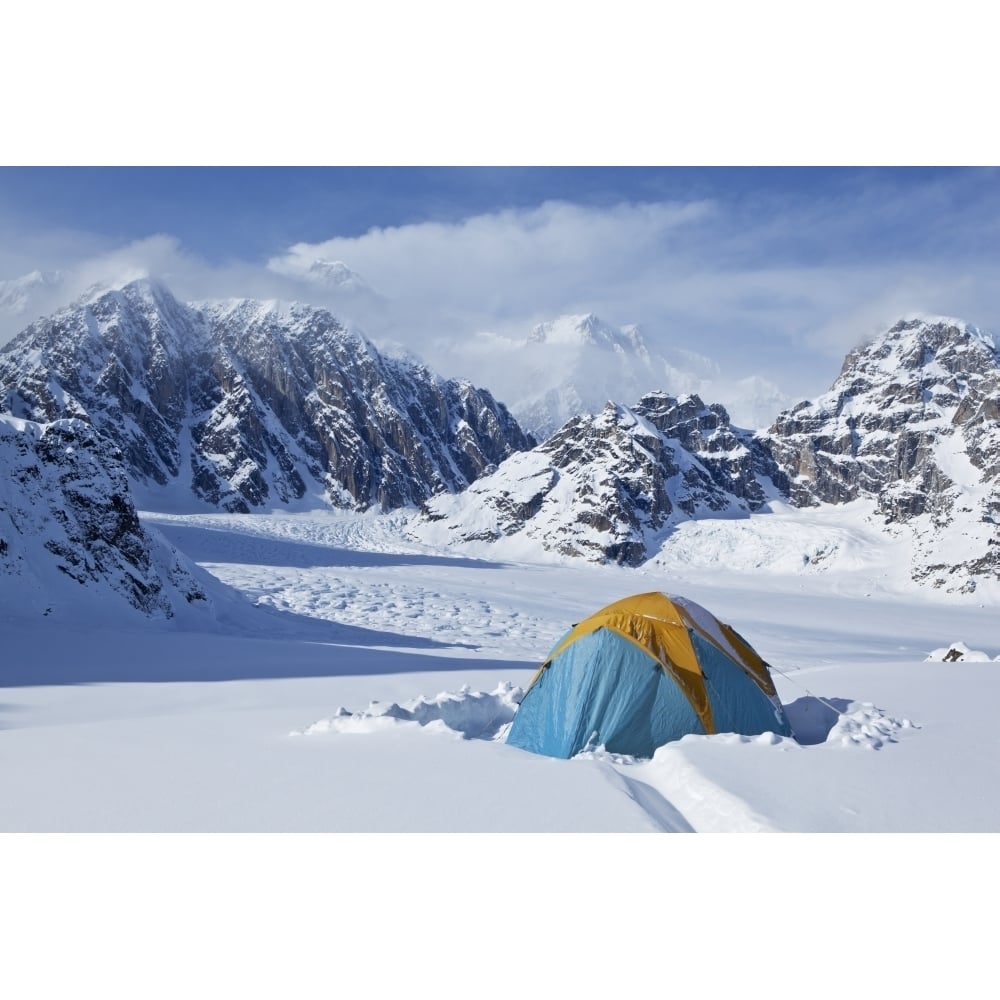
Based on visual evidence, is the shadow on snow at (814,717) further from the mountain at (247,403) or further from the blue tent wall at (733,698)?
the mountain at (247,403)

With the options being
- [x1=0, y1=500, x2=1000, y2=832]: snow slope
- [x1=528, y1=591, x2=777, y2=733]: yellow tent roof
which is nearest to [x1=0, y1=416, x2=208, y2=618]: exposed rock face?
[x1=0, y1=500, x2=1000, y2=832]: snow slope

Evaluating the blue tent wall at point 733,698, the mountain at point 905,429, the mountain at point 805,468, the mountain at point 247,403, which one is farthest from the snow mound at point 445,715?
the mountain at point 247,403

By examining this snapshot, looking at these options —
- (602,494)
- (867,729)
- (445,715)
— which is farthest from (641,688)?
(602,494)

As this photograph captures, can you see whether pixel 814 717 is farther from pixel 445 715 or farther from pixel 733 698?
pixel 445 715

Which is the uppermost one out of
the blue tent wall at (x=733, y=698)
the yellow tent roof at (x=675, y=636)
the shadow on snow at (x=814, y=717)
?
the yellow tent roof at (x=675, y=636)

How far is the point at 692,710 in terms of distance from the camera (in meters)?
7.46

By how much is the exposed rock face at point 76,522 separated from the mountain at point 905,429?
66879 mm

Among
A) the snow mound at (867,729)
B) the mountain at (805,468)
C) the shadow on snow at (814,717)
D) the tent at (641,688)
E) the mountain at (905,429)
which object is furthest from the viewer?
the mountain at (905,429)

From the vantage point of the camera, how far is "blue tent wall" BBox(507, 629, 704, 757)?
7395 millimetres

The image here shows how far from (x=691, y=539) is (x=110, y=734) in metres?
67.0

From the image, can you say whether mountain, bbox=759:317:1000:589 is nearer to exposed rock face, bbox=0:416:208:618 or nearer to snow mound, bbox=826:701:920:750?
exposed rock face, bbox=0:416:208:618

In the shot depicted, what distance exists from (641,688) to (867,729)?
2.11 metres

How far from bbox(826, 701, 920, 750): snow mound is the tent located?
32.8 inches

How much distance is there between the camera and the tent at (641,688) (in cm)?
742
